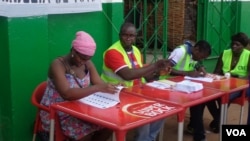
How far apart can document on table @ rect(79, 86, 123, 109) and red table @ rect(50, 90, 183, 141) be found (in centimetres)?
4

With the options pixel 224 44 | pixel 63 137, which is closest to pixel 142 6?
pixel 224 44

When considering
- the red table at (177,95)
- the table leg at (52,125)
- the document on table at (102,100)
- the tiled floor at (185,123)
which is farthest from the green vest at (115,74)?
the table leg at (52,125)

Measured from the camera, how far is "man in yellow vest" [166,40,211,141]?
4.45 metres

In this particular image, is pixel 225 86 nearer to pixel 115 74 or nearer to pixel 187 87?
pixel 187 87

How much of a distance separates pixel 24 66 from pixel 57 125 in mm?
816

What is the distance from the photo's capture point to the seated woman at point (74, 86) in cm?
332

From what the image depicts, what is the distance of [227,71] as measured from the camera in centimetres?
516

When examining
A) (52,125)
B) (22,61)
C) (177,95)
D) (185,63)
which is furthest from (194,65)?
(52,125)

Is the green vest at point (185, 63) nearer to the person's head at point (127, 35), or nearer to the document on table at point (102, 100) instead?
the person's head at point (127, 35)

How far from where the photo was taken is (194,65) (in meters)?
4.70

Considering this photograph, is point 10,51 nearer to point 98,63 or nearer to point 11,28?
point 11,28

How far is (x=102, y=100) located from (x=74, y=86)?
0.29 m

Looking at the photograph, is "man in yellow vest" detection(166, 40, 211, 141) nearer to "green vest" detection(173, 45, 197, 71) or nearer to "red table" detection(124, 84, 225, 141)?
"green vest" detection(173, 45, 197, 71)

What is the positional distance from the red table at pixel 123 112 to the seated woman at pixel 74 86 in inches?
4.7
